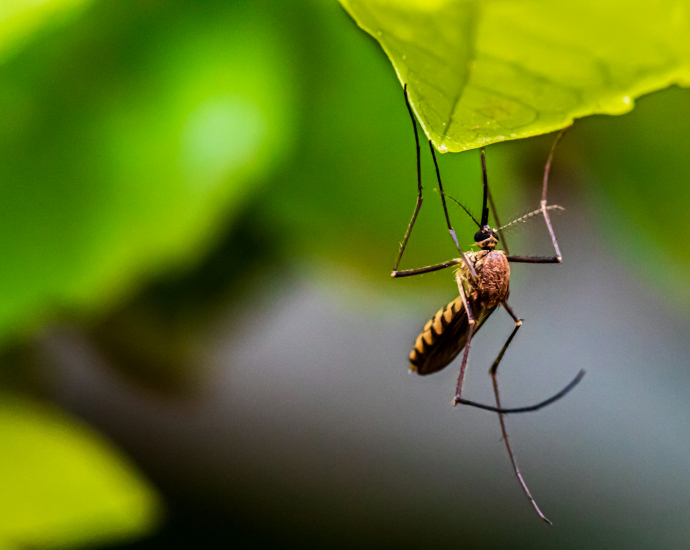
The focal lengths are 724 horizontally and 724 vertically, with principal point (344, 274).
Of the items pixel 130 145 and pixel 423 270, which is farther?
pixel 423 270

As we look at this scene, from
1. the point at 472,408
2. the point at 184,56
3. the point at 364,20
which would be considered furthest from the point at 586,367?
the point at 364,20

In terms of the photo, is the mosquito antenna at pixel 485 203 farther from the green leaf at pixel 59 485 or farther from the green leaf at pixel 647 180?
the green leaf at pixel 59 485

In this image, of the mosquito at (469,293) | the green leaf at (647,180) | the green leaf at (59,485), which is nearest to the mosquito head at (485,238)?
the mosquito at (469,293)

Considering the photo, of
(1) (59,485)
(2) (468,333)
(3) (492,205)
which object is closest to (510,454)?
(2) (468,333)

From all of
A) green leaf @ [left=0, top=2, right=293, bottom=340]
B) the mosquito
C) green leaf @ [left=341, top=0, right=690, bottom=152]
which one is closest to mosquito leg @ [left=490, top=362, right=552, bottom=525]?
the mosquito

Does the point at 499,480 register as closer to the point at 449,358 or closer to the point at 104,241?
the point at 449,358

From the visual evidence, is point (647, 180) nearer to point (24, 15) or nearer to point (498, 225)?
point (498, 225)
